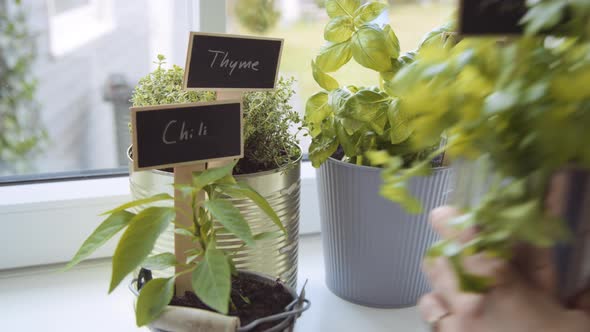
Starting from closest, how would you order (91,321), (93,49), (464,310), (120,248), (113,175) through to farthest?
(464,310) → (120,248) → (91,321) → (113,175) → (93,49)

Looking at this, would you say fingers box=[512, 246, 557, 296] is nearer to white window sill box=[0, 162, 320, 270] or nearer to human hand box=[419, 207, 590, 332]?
human hand box=[419, 207, 590, 332]

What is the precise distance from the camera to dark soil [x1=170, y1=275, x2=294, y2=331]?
0.67 meters

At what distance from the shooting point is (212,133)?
26.9 inches

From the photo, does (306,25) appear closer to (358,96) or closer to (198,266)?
(358,96)

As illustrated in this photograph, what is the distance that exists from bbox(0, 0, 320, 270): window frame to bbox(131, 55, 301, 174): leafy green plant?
24 cm

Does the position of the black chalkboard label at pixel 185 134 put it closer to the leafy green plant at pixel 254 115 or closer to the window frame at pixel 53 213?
the leafy green plant at pixel 254 115

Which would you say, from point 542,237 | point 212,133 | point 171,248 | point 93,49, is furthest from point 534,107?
point 93,49

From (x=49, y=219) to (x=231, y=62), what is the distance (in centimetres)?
49

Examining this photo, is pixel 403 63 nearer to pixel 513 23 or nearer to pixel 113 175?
pixel 513 23

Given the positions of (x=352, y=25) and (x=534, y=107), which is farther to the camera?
(x=352, y=25)

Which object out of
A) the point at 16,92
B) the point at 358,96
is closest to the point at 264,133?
the point at 358,96

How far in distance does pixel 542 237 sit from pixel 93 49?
4.57 feet

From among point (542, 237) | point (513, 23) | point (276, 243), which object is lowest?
point (276, 243)

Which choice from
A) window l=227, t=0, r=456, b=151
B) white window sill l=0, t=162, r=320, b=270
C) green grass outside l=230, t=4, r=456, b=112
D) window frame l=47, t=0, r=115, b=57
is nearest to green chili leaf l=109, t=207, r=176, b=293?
white window sill l=0, t=162, r=320, b=270
